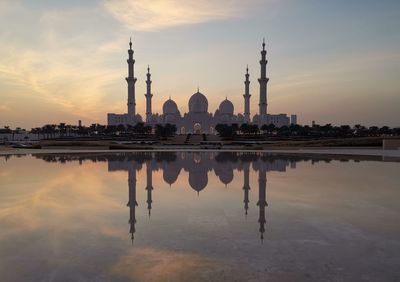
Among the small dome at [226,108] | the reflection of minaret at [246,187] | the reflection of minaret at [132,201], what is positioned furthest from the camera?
the small dome at [226,108]

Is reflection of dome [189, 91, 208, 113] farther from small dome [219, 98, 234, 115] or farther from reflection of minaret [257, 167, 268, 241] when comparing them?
reflection of minaret [257, 167, 268, 241]

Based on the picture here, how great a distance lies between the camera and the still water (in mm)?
Result: 4969

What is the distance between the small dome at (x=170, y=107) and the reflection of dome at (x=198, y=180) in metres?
78.7

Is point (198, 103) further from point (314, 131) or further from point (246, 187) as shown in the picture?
point (246, 187)

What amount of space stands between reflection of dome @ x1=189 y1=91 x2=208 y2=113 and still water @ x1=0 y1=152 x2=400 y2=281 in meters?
77.2

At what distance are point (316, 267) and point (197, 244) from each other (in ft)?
6.55

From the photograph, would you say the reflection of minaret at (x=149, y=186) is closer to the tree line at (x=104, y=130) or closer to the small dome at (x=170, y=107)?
the tree line at (x=104, y=130)

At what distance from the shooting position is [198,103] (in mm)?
89062

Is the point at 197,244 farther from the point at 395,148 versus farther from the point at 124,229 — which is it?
the point at 395,148

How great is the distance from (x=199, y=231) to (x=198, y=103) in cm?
8307

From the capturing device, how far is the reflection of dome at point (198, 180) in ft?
38.5

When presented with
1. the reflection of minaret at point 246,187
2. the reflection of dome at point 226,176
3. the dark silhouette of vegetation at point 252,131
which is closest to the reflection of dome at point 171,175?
the reflection of dome at point 226,176

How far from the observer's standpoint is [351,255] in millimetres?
5523

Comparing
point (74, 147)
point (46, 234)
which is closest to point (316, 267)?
point (46, 234)
